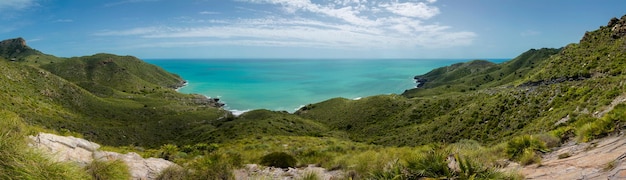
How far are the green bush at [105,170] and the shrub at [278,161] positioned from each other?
641 centimetres

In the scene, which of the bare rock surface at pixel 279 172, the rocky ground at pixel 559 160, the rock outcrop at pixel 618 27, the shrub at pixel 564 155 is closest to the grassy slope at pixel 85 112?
the rocky ground at pixel 559 160

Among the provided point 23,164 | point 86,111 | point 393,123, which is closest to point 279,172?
point 23,164

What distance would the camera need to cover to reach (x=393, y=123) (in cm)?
6569

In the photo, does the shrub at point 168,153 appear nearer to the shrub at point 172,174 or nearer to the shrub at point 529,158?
the shrub at point 172,174

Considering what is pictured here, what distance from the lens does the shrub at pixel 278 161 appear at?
13.3m

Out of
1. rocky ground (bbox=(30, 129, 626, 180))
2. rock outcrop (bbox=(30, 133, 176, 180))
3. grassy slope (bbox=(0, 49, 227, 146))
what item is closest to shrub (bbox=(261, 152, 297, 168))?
rocky ground (bbox=(30, 129, 626, 180))

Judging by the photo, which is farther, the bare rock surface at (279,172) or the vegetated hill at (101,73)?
the vegetated hill at (101,73)

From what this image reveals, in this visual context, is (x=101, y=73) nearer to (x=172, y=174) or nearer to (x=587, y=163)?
(x=172, y=174)

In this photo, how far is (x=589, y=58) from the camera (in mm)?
43969

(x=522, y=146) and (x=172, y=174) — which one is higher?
(x=522, y=146)

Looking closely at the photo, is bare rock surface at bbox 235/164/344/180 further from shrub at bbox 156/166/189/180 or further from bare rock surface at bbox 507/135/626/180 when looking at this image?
bare rock surface at bbox 507/135/626/180

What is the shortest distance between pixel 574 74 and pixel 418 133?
20.6 metres

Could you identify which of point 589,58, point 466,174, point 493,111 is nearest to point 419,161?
point 466,174

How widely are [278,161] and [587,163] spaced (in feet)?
32.7
